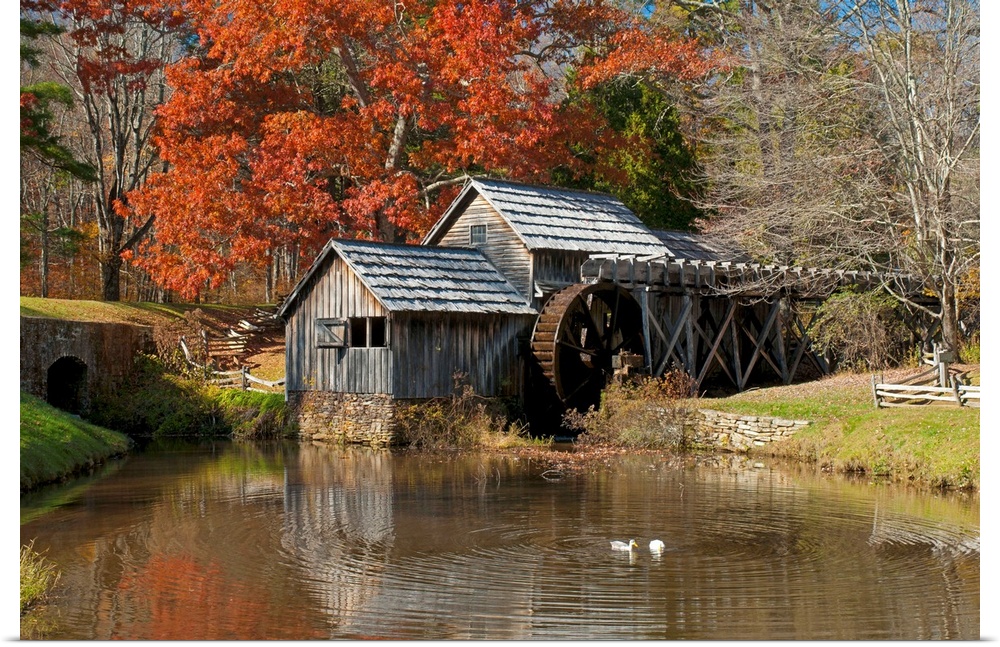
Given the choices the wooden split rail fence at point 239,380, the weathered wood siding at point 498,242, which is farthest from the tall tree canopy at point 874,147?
the wooden split rail fence at point 239,380

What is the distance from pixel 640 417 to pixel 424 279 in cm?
583

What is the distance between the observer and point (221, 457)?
23344mm

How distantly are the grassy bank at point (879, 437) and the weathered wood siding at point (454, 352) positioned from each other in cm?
489

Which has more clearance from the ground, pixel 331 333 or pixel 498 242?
pixel 498 242

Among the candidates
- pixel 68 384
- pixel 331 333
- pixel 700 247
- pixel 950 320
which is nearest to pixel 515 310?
pixel 331 333

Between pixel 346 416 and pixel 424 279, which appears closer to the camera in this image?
pixel 424 279

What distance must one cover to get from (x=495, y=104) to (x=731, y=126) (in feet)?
28.2

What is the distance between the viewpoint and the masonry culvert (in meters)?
30.6

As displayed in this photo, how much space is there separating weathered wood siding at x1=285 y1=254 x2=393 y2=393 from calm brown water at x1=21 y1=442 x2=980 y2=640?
19.0 ft

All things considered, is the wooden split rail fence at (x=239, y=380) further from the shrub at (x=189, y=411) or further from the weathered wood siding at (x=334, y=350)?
the weathered wood siding at (x=334, y=350)

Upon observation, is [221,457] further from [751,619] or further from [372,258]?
[751,619]

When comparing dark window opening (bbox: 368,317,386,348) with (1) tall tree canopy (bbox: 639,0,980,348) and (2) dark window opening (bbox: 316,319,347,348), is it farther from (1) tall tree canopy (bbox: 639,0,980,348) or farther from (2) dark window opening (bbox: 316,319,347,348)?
(1) tall tree canopy (bbox: 639,0,980,348)

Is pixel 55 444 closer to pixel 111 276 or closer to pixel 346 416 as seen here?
pixel 346 416

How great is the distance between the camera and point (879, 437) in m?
19.0
